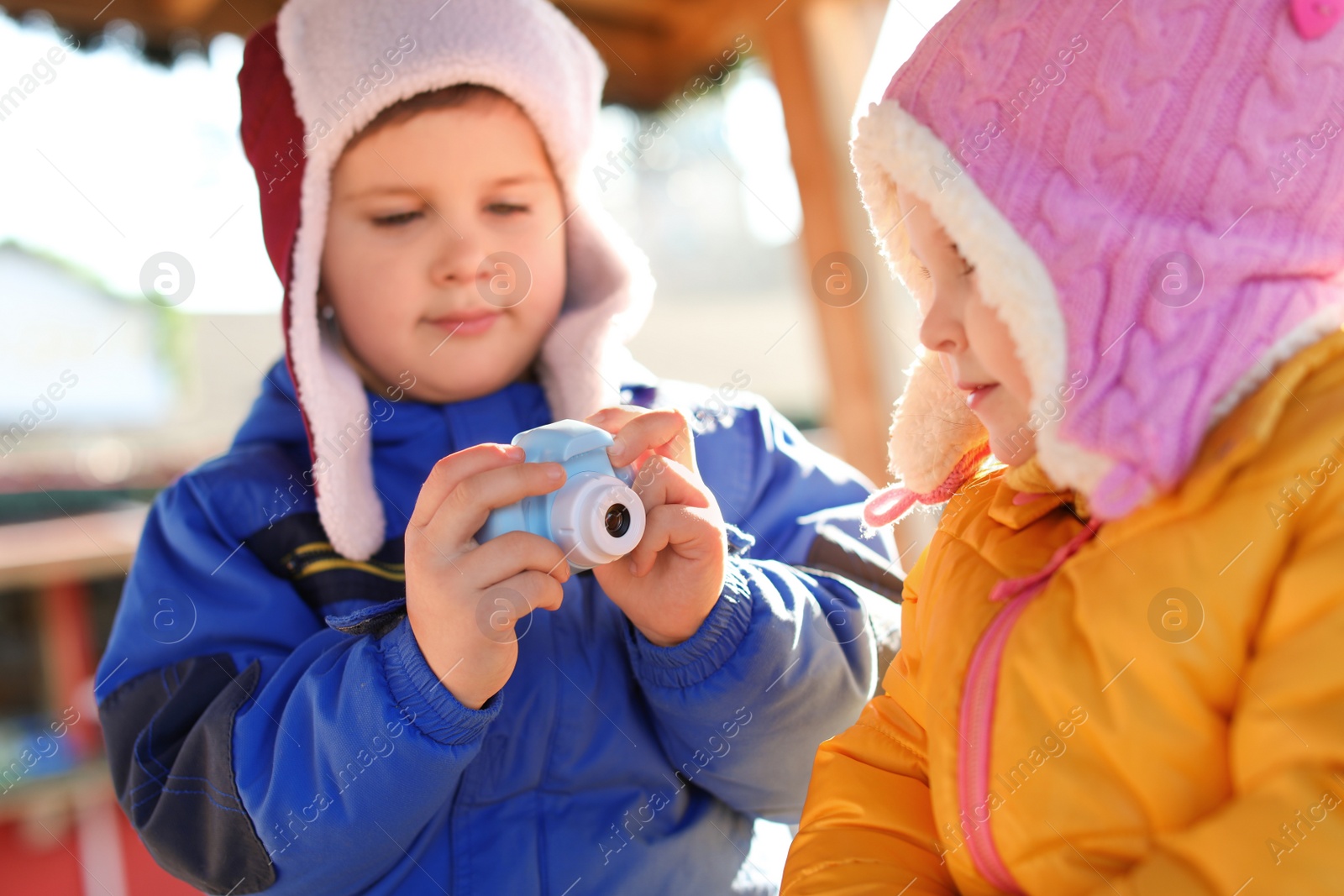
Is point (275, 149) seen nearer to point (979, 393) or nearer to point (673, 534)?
point (673, 534)

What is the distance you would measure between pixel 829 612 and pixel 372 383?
598mm

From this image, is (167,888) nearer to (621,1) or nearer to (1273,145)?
(621,1)

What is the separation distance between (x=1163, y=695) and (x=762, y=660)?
381 mm

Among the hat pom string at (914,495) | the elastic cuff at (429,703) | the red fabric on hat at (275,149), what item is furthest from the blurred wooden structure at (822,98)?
the elastic cuff at (429,703)

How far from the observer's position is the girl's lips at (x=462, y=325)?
1070 mm

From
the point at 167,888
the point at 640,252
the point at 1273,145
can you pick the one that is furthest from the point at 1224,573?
the point at 167,888

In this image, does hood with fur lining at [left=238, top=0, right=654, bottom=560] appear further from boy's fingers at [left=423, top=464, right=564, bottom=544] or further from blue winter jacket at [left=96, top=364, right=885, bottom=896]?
boy's fingers at [left=423, top=464, right=564, bottom=544]

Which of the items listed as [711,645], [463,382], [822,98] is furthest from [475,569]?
[822,98]

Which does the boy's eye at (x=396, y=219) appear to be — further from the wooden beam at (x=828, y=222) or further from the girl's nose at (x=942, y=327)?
the wooden beam at (x=828, y=222)

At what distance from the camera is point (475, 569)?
0.77 metres

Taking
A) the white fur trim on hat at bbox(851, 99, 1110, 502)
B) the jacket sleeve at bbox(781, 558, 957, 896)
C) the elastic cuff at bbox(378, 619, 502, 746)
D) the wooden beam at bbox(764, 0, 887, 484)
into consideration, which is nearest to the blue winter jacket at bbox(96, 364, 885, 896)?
the elastic cuff at bbox(378, 619, 502, 746)

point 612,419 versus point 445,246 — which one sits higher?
point 445,246

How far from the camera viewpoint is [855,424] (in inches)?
118

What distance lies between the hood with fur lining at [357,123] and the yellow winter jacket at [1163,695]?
57 cm
